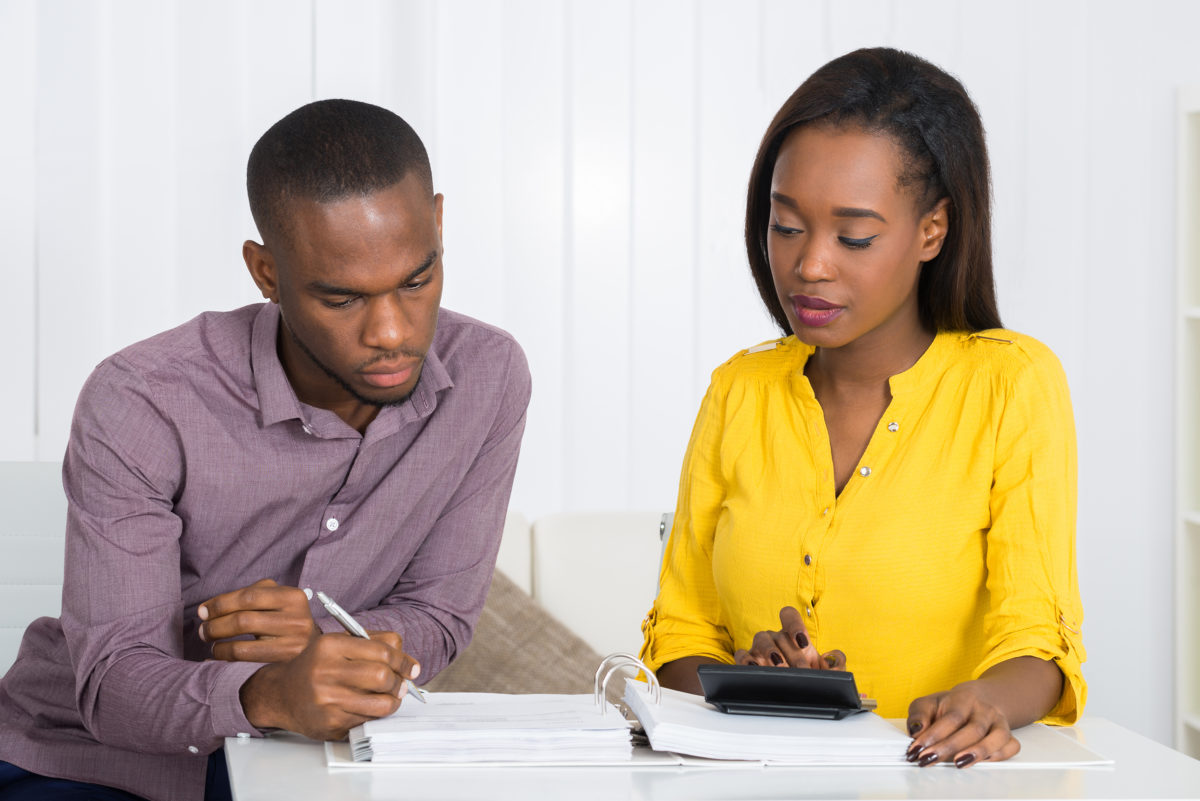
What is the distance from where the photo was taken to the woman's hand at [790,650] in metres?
1.46

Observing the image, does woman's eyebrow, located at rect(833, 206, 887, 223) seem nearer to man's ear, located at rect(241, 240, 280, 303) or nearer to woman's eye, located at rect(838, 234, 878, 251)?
woman's eye, located at rect(838, 234, 878, 251)

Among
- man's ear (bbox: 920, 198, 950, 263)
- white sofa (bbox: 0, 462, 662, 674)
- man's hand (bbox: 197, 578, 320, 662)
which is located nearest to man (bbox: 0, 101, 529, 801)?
man's hand (bbox: 197, 578, 320, 662)

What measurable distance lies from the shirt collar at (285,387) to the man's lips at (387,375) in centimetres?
9

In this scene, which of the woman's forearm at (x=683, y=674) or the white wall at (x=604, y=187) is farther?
the white wall at (x=604, y=187)

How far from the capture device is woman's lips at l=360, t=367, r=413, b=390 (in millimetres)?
1624

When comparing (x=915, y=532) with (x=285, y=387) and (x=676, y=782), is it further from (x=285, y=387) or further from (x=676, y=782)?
(x=285, y=387)

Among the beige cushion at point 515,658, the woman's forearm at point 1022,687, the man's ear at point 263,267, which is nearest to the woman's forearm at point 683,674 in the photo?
the woman's forearm at point 1022,687

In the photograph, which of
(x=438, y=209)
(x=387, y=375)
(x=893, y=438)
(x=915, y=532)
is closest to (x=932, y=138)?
(x=893, y=438)

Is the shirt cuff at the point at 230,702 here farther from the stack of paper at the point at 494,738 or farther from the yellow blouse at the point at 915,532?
the yellow blouse at the point at 915,532

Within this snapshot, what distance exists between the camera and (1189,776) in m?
1.29

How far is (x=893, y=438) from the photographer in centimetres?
172

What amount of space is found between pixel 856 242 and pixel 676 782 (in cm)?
75

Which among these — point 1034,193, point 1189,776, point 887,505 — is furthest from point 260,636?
point 1034,193

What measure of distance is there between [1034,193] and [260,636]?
2590 millimetres
